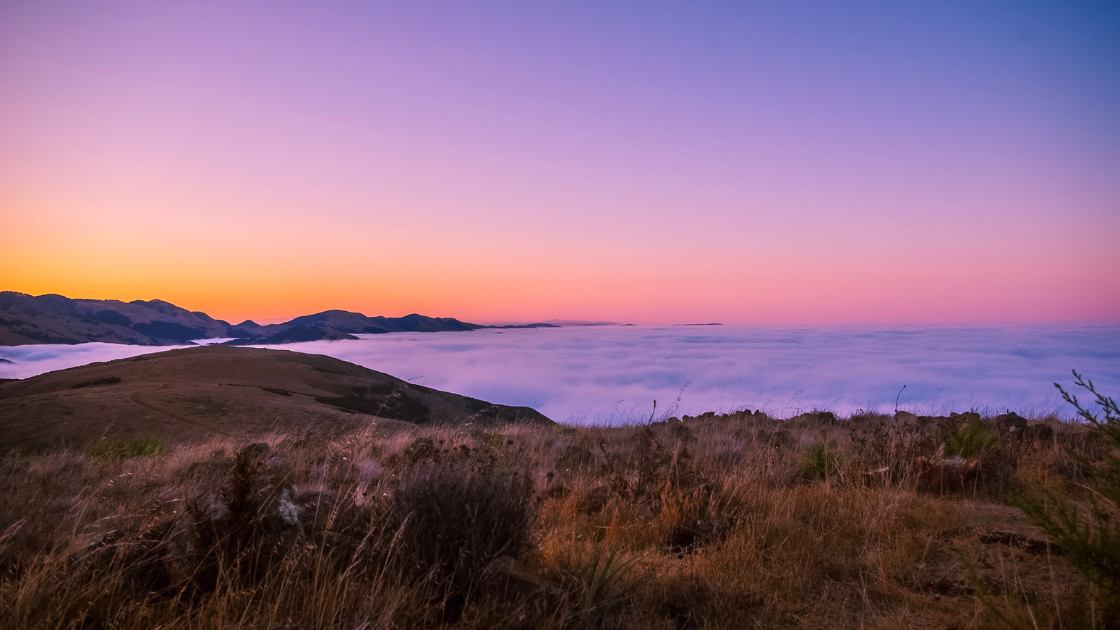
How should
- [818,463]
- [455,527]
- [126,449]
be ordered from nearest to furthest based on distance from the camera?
[455,527] → [818,463] → [126,449]

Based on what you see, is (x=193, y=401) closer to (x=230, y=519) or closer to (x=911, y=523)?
(x=230, y=519)

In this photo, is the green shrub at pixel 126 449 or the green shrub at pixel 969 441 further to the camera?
the green shrub at pixel 126 449

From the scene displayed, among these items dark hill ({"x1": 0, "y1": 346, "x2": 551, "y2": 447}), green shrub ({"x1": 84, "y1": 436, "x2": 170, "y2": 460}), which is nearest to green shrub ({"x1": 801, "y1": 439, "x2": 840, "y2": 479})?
dark hill ({"x1": 0, "y1": 346, "x2": 551, "y2": 447})

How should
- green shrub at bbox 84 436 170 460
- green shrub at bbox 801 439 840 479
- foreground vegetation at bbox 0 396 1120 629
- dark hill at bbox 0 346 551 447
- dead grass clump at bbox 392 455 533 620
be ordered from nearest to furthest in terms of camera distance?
1. foreground vegetation at bbox 0 396 1120 629
2. dead grass clump at bbox 392 455 533 620
3. green shrub at bbox 801 439 840 479
4. green shrub at bbox 84 436 170 460
5. dark hill at bbox 0 346 551 447

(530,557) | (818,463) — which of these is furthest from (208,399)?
(818,463)

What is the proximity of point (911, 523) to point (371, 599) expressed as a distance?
422cm

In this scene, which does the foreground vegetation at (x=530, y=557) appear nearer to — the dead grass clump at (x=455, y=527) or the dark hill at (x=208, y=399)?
the dead grass clump at (x=455, y=527)

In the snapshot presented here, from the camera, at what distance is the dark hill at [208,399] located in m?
12.3

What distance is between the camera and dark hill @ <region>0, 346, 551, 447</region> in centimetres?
1233

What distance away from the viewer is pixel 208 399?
16422mm

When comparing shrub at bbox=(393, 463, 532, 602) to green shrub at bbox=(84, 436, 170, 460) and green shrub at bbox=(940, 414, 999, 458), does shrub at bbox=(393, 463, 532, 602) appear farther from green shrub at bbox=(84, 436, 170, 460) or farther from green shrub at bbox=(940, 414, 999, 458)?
green shrub at bbox=(84, 436, 170, 460)

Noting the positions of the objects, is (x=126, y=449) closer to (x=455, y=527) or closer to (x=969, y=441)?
(x=455, y=527)

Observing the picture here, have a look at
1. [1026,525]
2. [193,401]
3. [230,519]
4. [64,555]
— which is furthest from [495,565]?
[193,401]

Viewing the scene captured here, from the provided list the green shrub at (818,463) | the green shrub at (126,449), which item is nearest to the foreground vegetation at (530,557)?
the green shrub at (818,463)
